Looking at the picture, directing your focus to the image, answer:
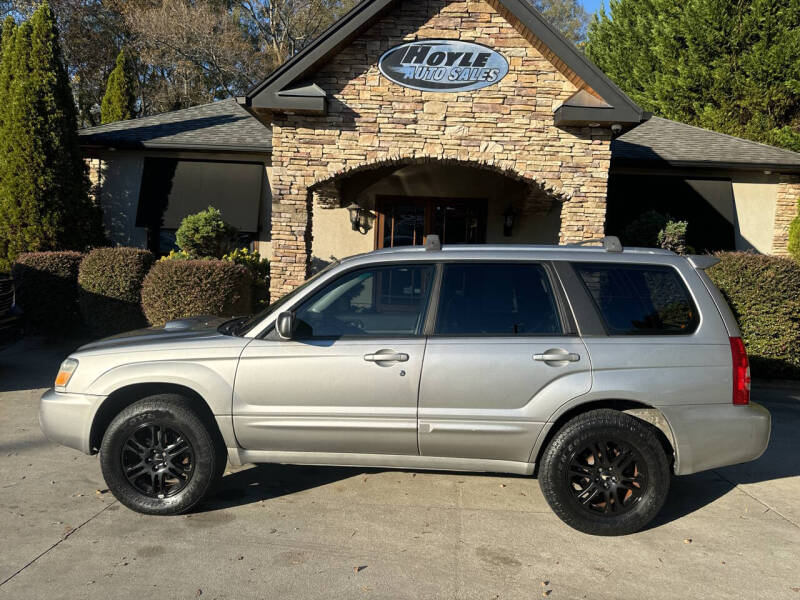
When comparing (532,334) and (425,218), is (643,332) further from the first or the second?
(425,218)

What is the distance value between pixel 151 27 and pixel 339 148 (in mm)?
18782

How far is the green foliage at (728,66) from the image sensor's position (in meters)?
16.3

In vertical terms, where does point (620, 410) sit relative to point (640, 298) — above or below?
below

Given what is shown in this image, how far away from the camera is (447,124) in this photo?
900 centimetres

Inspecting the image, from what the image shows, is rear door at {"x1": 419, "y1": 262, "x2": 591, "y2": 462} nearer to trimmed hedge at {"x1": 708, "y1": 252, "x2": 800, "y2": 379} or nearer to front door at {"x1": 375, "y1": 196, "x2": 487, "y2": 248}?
trimmed hedge at {"x1": 708, "y1": 252, "x2": 800, "y2": 379}

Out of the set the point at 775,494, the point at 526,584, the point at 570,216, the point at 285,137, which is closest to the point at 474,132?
the point at 570,216

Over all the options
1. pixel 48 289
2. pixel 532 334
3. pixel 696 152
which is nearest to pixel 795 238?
pixel 696 152

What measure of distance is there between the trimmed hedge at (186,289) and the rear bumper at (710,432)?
6675 millimetres

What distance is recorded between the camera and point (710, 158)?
1229 cm

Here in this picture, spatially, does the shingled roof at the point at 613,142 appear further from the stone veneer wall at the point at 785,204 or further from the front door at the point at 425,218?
the front door at the point at 425,218

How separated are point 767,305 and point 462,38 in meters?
5.81

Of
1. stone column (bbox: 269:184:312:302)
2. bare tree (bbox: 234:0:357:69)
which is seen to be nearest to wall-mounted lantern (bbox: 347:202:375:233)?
stone column (bbox: 269:184:312:302)

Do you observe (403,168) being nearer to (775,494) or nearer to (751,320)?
(751,320)

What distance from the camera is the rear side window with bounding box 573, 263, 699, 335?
12.9 ft
